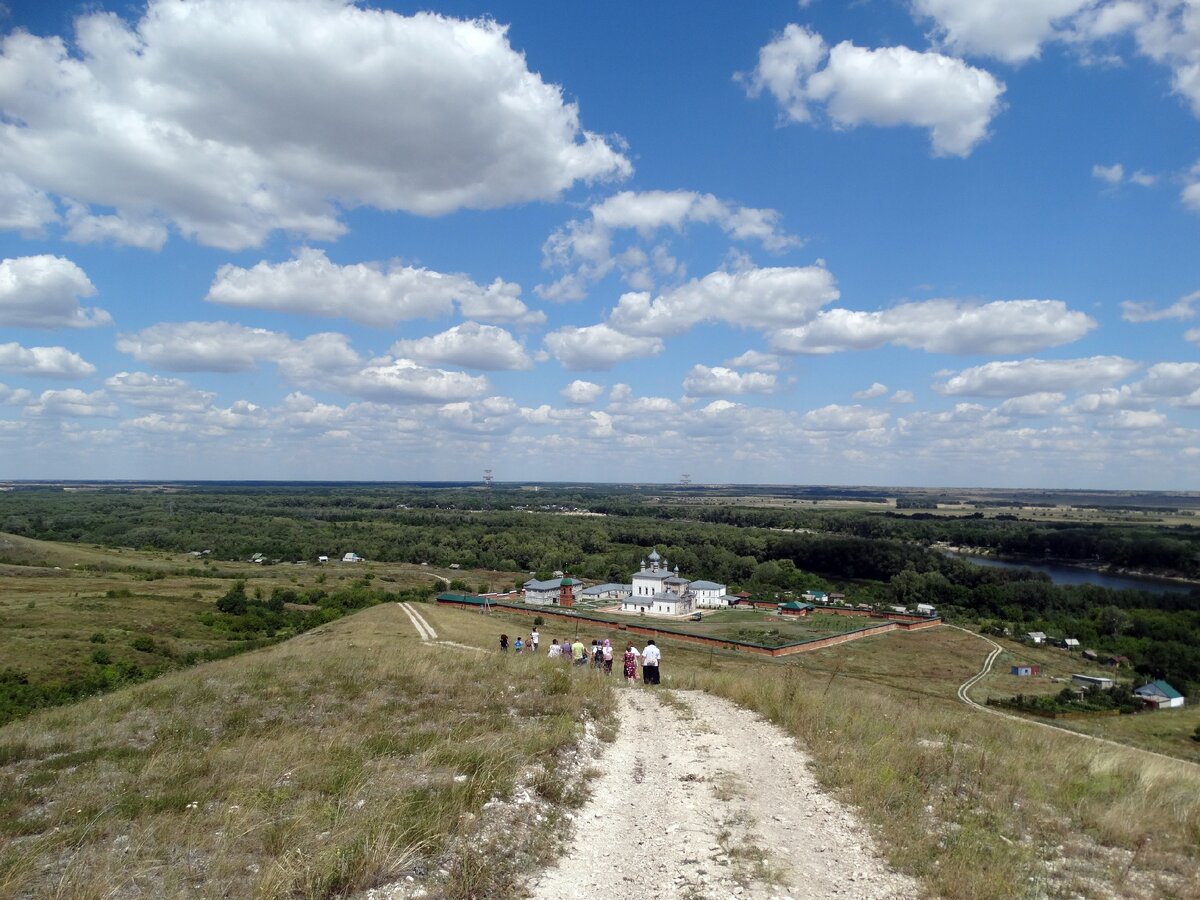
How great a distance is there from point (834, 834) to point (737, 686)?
23.5 feet

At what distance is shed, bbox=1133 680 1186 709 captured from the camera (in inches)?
1478

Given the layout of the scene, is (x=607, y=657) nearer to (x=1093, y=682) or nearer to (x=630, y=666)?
(x=630, y=666)

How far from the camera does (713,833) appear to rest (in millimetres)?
6703

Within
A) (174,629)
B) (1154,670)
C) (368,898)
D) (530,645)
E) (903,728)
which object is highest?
(368,898)

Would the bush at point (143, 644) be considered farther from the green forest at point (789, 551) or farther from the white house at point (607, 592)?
the green forest at point (789, 551)

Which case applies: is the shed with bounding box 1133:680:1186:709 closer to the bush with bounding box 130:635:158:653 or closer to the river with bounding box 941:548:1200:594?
the river with bounding box 941:548:1200:594

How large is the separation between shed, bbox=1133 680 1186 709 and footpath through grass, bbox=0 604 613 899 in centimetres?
3932

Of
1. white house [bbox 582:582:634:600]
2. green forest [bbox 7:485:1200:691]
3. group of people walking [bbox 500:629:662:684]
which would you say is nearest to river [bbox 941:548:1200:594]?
green forest [bbox 7:485:1200:691]

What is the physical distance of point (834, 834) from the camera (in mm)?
6828

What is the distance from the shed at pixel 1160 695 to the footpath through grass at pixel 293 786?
3932 centimetres

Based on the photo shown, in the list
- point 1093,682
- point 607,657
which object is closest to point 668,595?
point 1093,682

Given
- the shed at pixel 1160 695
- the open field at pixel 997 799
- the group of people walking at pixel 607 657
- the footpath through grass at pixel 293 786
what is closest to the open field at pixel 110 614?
the footpath through grass at pixel 293 786

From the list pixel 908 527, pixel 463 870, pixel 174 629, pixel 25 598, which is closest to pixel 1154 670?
pixel 463 870

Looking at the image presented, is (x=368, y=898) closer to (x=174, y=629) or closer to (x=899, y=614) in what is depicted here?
(x=174, y=629)
